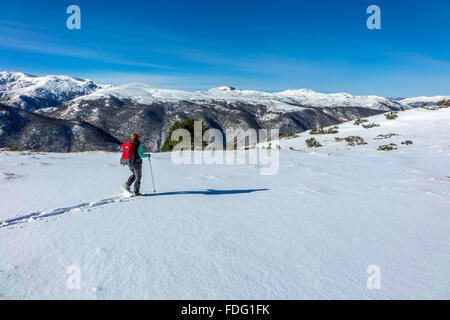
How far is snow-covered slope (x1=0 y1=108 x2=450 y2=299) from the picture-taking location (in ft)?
10.5

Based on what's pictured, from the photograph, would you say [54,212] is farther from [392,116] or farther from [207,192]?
[392,116]

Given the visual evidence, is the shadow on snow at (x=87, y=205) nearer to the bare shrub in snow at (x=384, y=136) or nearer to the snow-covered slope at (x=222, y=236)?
the snow-covered slope at (x=222, y=236)

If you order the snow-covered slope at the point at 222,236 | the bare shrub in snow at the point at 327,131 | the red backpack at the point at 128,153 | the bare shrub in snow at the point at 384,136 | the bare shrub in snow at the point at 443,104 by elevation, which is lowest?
the snow-covered slope at the point at 222,236

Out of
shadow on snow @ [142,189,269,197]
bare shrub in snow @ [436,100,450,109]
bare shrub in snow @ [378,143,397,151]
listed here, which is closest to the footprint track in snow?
shadow on snow @ [142,189,269,197]

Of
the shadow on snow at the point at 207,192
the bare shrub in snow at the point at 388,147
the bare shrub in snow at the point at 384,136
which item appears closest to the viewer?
the shadow on snow at the point at 207,192

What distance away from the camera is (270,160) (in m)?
13.6

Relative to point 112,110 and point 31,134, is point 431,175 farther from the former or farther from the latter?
point 112,110

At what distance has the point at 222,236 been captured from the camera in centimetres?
459

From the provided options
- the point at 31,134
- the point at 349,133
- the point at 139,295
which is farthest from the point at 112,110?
the point at 139,295

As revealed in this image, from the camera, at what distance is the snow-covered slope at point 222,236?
3.21 metres

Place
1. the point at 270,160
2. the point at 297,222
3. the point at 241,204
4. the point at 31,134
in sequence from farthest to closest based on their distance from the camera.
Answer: the point at 31,134, the point at 270,160, the point at 241,204, the point at 297,222

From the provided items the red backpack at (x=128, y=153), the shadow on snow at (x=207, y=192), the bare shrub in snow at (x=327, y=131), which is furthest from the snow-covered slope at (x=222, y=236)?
the bare shrub in snow at (x=327, y=131)

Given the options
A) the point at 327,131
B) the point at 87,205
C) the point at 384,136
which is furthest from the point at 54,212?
the point at 327,131
